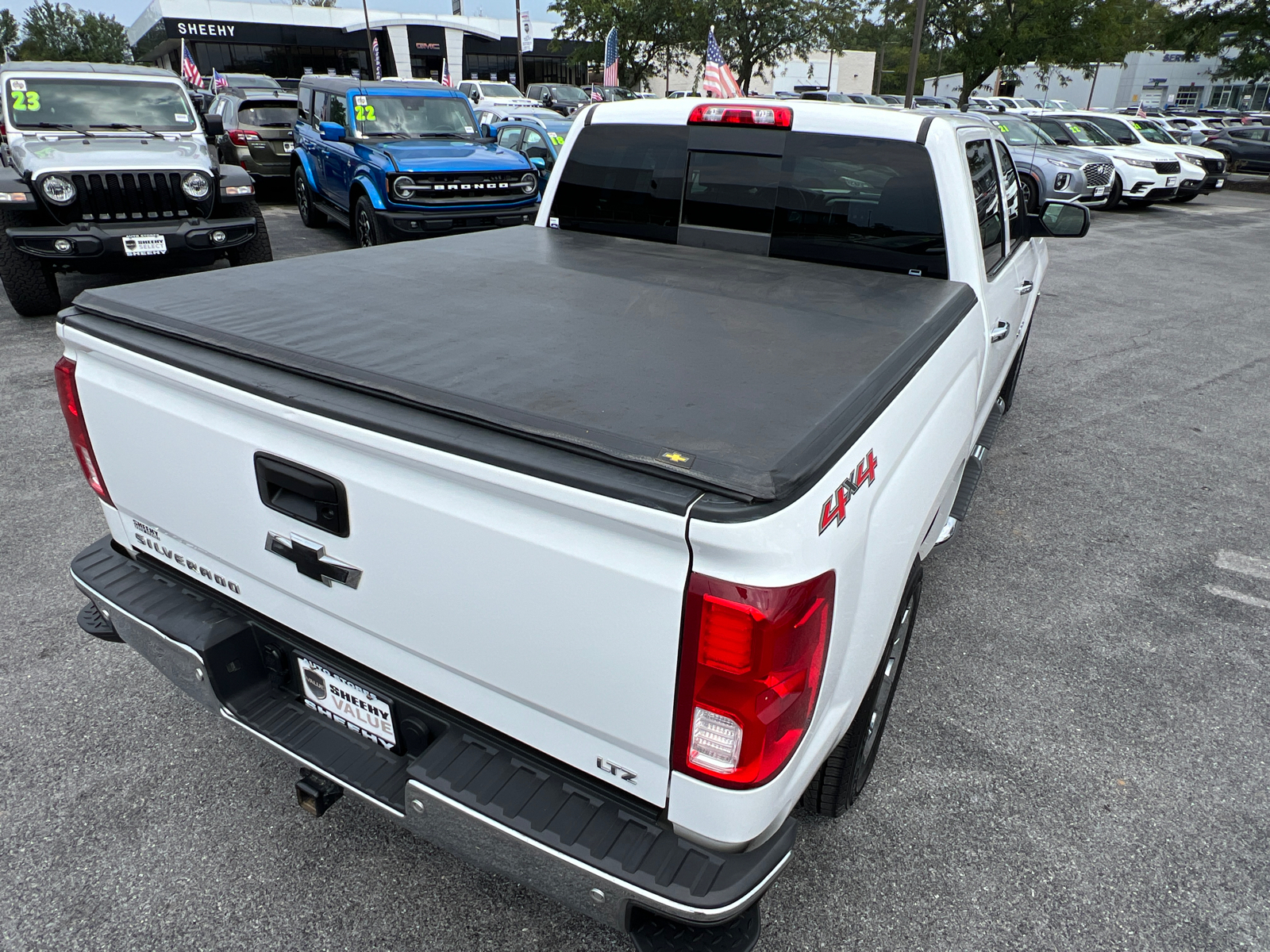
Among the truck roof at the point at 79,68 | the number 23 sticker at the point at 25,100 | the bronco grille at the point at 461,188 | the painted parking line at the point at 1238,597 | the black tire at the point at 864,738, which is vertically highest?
the truck roof at the point at 79,68

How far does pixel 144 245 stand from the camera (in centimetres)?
706

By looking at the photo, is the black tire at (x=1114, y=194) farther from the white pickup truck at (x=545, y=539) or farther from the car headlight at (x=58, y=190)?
the car headlight at (x=58, y=190)

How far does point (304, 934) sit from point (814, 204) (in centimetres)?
318

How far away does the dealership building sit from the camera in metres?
50.2

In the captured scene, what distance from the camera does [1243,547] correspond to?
4.26 metres

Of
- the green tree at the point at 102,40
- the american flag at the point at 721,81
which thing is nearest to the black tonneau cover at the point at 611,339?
the american flag at the point at 721,81

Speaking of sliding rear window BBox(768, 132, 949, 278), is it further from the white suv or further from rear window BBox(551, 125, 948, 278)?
the white suv

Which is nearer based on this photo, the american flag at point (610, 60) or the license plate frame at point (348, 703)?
the license plate frame at point (348, 703)

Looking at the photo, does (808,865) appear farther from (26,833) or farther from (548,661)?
(26,833)

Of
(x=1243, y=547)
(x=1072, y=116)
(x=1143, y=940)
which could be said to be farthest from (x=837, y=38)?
(x=1143, y=940)

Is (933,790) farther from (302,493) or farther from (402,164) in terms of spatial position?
(402,164)

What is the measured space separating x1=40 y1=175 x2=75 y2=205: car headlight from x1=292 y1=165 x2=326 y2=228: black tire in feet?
15.8

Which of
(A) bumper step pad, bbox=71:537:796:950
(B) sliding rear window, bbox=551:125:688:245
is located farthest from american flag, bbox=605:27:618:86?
(A) bumper step pad, bbox=71:537:796:950

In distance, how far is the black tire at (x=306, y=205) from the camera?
38.5 feet
